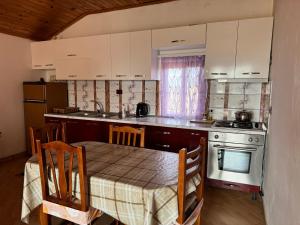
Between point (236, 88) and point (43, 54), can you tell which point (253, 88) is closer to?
point (236, 88)

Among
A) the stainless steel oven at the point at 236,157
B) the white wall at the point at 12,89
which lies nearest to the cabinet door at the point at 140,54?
the stainless steel oven at the point at 236,157

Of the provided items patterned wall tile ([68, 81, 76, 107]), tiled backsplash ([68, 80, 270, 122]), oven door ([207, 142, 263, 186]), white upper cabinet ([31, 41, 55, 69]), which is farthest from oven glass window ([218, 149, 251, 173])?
white upper cabinet ([31, 41, 55, 69])

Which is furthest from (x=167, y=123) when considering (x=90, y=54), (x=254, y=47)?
(x=90, y=54)

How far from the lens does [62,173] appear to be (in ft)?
4.87

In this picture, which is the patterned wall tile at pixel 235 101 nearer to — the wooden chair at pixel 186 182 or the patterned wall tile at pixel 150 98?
the patterned wall tile at pixel 150 98

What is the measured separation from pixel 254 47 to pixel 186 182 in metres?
1.99

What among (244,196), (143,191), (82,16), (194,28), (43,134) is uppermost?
(82,16)

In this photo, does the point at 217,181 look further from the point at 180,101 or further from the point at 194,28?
the point at 194,28

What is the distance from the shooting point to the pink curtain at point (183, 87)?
10.5 ft

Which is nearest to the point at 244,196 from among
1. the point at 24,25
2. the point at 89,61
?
the point at 89,61

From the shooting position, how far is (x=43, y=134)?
2.25m

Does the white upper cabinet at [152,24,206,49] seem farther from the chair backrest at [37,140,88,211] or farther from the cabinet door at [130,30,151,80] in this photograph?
the chair backrest at [37,140,88,211]

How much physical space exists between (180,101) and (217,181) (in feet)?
4.27

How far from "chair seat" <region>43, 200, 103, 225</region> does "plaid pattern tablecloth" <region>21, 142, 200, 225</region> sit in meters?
0.10
